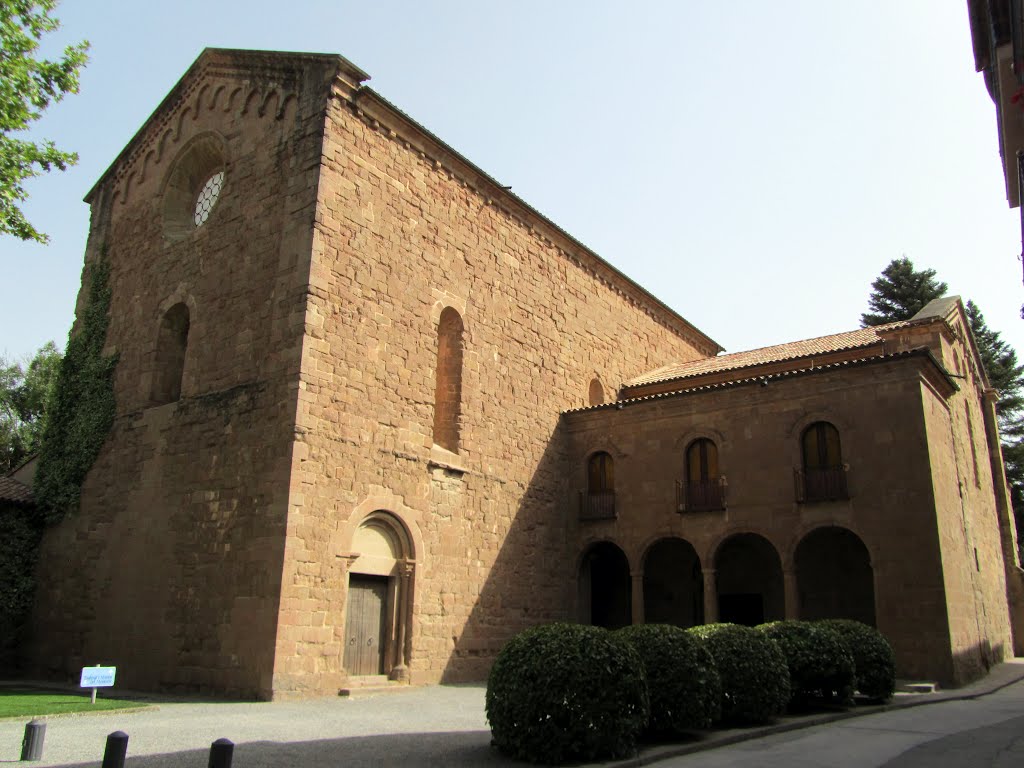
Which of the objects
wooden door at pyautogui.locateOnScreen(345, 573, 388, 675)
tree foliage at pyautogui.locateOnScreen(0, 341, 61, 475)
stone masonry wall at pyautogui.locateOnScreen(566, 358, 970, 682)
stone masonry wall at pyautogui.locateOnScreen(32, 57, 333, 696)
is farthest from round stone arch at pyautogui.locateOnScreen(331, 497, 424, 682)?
tree foliage at pyautogui.locateOnScreen(0, 341, 61, 475)

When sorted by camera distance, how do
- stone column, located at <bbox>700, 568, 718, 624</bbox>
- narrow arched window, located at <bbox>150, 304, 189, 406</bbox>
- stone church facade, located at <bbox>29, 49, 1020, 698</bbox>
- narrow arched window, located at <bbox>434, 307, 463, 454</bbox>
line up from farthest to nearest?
stone column, located at <bbox>700, 568, 718, 624</bbox> → narrow arched window, located at <bbox>434, 307, 463, 454</bbox> → narrow arched window, located at <bbox>150, 304, 189, 406</bbox> → stone church facade, located at <bbox>29, 49, 1020, 698</bbox>

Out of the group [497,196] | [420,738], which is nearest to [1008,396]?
[497,196]

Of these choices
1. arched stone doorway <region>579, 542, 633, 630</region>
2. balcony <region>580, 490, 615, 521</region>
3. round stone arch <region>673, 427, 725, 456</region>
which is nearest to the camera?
round stone arch <region>673, 427, 725, 456</region>

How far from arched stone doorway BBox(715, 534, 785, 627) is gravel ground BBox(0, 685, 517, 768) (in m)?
9.83

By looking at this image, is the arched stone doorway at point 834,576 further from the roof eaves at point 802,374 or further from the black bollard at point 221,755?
the black bollard at point 221,755

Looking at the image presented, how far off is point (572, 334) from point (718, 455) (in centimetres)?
553

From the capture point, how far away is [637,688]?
856 centimetres

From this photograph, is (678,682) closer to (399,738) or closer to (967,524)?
(399,738)

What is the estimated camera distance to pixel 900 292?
41.9 metres

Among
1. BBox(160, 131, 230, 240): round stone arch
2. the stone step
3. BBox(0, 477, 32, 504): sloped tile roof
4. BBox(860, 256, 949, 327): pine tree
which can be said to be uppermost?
BBox(860, 256, 949, 327): pine tree

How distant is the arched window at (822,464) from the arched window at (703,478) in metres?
2.05

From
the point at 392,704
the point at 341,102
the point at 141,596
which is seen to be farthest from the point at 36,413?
the point at 392,704

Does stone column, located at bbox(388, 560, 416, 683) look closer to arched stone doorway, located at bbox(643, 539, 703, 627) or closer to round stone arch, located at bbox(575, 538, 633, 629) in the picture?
round stone arch, located at bbox(575, 538, 633, 629)

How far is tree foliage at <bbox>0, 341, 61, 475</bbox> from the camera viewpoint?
36219 mm
